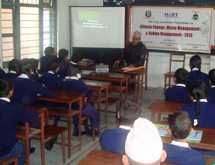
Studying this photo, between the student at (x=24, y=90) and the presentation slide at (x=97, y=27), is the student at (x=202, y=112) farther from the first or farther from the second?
the presentation slide at (x=97, y=27)

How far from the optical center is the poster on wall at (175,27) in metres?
6.20

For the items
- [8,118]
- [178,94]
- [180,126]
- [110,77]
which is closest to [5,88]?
[8,118]

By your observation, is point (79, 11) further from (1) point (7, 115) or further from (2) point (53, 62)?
(1) point (7, 115)

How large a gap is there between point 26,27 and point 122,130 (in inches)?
172

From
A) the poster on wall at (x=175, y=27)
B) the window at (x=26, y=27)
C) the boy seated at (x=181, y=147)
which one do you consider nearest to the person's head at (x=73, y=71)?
the boy seated at (x=181, y=147)

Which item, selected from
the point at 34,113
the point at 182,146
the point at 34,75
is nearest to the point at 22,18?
the point at 34,75

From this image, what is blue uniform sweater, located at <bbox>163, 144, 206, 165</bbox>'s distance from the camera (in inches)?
67.1

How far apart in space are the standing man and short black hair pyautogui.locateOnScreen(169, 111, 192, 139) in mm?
3721

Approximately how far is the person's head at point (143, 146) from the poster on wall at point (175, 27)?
5.61 m

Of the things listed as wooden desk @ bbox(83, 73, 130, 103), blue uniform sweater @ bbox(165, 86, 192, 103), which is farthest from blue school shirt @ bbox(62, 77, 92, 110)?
blue uniform sweater @ bbox(165, 86, 192, 103)

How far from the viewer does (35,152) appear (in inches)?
133

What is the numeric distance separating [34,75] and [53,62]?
1.22ft

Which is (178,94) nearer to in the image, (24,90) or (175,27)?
(24,90)

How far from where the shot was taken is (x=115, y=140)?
1.93m
